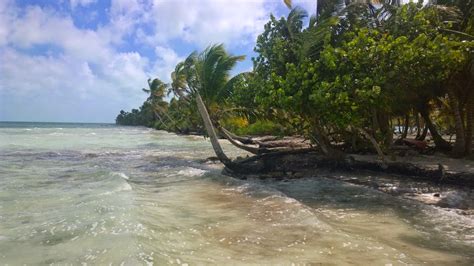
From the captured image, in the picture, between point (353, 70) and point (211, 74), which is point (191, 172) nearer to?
point (211, 74)

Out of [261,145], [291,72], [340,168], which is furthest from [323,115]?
[261,145]

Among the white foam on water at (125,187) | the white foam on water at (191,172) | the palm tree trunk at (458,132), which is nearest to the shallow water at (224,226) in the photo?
the white foam on water at (125,187)

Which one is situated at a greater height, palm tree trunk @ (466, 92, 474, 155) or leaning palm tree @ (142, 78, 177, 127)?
leaning palm tree @ (142, 78, 177, 127)

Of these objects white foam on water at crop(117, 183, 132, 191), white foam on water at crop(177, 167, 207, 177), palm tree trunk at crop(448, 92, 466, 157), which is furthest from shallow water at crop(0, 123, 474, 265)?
palm tree trunk at crop(448, 92, 466, 157)

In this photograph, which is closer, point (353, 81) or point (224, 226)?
point (224, 226)

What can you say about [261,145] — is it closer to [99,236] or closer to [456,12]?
[456,12]

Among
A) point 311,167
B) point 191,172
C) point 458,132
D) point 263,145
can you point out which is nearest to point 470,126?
point 458,132

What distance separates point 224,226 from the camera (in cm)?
620

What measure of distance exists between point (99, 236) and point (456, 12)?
13094 millimetres

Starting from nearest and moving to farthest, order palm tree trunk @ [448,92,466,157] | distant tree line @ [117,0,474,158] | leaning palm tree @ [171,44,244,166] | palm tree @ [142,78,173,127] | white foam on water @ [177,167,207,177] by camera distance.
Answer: distant tree line @ [117,0,474,158] → white foam on water @ [177,167,207,177] → palm tree trunk @ [448,92,466,157] → leaning palm tree @ [171,44,244,166] → palm tree @ [142,78,173,127]

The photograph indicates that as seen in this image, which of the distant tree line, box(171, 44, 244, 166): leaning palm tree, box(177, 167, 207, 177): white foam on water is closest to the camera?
the distant tree line

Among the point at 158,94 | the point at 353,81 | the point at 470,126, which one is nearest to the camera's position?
the point at 353,81

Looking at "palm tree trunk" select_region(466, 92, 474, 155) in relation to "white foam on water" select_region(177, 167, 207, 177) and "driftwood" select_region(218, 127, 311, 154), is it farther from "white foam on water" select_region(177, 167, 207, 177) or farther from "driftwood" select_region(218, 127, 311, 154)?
"white foam on water" select_region(177, 167, 207, 177)

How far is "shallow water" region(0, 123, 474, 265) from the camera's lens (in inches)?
190
